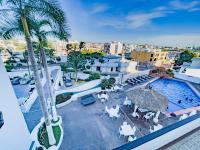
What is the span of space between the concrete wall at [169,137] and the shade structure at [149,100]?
6.34 m

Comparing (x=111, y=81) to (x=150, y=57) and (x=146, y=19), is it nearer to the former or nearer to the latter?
(x=146, y=19)

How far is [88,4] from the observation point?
45.1ft

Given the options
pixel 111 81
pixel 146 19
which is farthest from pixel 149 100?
pixel 146 19

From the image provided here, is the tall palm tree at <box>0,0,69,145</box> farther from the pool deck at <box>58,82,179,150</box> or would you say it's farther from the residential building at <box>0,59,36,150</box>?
the pool deck at <box>58,82,179,150</box>

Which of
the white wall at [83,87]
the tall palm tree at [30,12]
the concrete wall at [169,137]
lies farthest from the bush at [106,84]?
the concrete wall at [169,137]

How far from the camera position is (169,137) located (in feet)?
15.2

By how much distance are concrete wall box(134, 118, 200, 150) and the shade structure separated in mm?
6340

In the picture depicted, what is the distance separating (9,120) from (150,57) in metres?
45.8

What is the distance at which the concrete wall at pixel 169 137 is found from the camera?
13.3 ft

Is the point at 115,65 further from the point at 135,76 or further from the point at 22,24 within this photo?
the point at 22,24

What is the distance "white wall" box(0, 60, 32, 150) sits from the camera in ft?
15.7

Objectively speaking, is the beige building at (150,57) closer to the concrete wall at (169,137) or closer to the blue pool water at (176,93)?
the blue pool water at (176,93)

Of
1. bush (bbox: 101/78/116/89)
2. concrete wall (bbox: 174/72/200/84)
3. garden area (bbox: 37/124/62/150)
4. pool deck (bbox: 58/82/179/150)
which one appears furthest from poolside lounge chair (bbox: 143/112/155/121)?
concrete wall (bbox: 174/72/200/84)

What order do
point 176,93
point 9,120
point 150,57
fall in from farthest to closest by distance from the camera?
point 150,57 < point 176,93 < point 9,120
